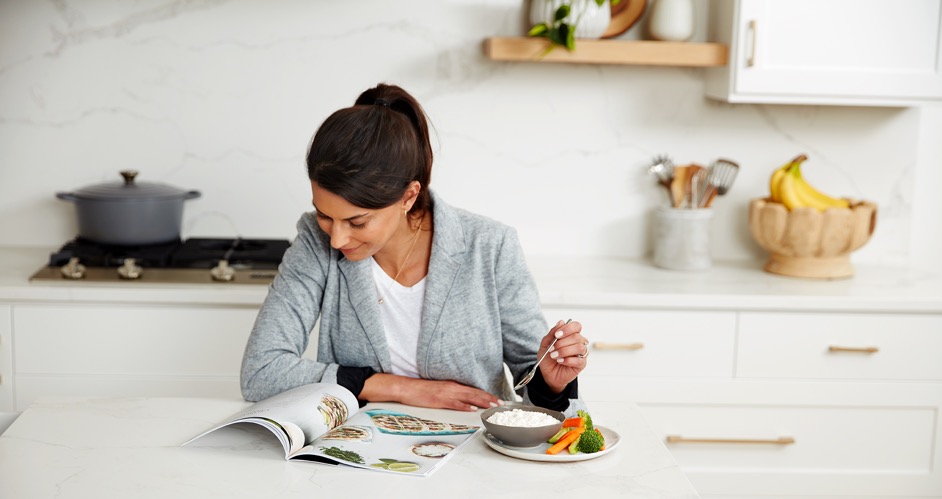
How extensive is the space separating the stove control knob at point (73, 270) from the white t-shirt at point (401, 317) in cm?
102

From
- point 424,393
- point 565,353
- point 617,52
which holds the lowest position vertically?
point 424,393

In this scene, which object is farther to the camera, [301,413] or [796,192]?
[796,192]

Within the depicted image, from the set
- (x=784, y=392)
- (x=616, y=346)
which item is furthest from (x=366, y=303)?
(x=784, y=392)

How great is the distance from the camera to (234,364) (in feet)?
8.30

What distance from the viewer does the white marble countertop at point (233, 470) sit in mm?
1272

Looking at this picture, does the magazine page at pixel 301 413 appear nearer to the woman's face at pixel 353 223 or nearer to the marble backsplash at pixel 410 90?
the woman's face at pixel 353 223

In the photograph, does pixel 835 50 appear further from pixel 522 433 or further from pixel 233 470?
pixel 233 470

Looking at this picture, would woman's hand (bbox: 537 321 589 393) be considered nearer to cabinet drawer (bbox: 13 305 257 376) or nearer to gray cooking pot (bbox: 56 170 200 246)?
cabinet drawer (bbox: 13 305 257 376)

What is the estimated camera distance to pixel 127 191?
264 centimetres

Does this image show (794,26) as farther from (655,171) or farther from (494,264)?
(494,264)

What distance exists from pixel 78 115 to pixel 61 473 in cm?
182

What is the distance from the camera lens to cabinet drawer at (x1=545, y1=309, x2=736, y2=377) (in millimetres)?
2559

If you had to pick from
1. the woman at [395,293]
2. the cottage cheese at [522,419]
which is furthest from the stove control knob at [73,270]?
the cottage cheese at [522,419]

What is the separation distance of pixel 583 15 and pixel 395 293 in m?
1.16
